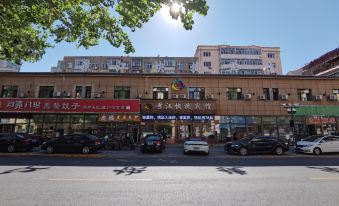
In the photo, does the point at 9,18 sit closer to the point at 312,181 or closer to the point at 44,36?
the point at 44,36

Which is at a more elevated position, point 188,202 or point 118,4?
point 118,4

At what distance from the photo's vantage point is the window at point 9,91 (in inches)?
1089

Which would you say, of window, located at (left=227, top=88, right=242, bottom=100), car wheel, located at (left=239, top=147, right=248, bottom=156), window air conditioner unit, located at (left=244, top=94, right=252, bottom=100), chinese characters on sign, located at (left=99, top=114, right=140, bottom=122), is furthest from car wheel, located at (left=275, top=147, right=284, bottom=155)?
chinese characters on sign, located at (left=99, top=114, right=140, bottom=122)

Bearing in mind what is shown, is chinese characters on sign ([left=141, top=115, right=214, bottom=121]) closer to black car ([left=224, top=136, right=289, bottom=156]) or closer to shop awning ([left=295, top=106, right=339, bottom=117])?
black car ([left=224, top=136, right=289, bottom=156])

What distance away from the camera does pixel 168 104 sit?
1078 inches

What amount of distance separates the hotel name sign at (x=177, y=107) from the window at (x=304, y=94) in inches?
436

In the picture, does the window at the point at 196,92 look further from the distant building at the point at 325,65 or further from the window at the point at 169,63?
the window at the point at 169,63

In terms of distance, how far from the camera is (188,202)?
5844 mm

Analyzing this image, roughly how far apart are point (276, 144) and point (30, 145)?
64.8 feet

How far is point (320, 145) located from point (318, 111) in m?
11.7

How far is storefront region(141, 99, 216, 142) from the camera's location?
2706 cm

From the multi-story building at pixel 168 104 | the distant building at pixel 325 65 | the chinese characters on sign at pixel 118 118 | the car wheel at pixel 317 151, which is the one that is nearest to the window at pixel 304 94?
the multi-story building at pixel 168 104

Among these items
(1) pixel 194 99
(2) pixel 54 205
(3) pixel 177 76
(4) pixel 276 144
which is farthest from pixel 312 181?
(3) pixel 177 76

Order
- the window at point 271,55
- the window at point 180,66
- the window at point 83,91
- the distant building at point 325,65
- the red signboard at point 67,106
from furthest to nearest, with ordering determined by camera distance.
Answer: the window at point 271,55
the window at point 180,66
the distant building at point 325,65
the window at point 83,91
the red signboard at point 67,106
